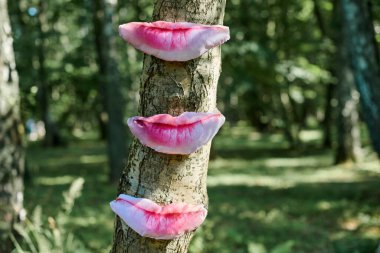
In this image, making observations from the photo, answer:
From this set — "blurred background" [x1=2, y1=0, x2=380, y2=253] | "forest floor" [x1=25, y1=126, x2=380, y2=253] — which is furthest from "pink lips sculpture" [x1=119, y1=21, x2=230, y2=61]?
"forest floor" [x1=25, y1=126, x2=380, y2=253]

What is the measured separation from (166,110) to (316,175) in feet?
39.4

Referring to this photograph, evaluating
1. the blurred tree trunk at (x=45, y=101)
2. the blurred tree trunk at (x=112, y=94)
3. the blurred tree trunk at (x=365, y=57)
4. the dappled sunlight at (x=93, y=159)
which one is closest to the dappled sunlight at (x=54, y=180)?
the blurred tree trunk at (x=112, y=94)

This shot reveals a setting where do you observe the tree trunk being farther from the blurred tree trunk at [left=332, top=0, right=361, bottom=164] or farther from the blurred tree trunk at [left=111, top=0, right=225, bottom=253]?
the blurred tree trunk at [left=111, top=0, right=225, bottom=253]

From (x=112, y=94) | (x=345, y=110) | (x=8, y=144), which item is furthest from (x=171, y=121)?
(x=345, y=110)

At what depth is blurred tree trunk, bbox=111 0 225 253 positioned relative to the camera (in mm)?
1934

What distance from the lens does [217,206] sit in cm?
959

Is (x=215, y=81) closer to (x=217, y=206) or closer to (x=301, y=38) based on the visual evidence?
(x=217, y=206)

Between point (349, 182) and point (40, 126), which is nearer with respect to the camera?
point (349, 182)

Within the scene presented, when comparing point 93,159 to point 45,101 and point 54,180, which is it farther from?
point 54,180

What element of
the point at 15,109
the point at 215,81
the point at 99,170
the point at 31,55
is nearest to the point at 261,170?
the point at 99,170

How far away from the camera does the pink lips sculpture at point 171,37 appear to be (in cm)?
180

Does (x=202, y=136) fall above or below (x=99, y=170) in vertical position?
above

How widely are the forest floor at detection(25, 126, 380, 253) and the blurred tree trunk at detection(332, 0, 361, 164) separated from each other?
0.43 meters

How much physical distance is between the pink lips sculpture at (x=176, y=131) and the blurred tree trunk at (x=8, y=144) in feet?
8.53
